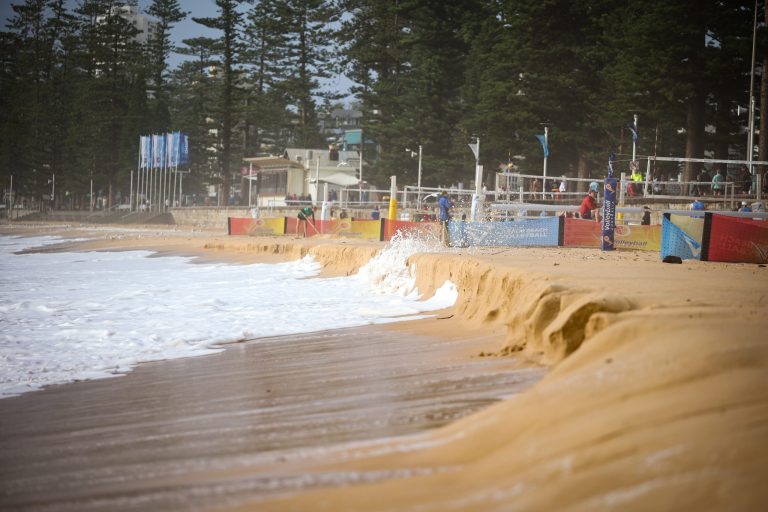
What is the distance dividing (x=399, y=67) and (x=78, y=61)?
44.6 m

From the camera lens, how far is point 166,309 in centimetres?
1246

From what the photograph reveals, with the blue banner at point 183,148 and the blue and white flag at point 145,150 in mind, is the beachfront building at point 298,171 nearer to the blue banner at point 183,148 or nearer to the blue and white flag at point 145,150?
the blue banner at point 183,148

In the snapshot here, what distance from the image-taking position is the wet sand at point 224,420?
13.2 feet

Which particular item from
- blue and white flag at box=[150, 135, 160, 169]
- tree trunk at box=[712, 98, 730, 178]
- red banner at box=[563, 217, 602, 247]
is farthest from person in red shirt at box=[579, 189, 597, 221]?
blue and white flag at box=[150, 135, 160, 169]

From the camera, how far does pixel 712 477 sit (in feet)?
10.4

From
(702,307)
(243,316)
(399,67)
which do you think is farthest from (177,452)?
(399,67)

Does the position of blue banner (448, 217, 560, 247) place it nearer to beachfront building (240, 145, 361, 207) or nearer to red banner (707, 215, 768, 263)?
red banner (707, 215, 768, 263)

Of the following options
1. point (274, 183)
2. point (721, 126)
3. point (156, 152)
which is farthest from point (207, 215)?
point (721, 126)

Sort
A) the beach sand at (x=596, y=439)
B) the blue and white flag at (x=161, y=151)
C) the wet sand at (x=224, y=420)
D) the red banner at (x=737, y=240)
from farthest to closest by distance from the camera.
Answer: the blue and white flag at (x=161, y=151) → the red banner at (x=737, y=240) → the wet sand at (x=224, y=420) → the beach sand at (x=596, y=439)

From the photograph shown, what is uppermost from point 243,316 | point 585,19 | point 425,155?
point 585,19

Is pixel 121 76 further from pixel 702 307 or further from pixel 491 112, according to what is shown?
pixel 702 307

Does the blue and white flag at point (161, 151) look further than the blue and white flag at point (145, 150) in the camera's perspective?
No

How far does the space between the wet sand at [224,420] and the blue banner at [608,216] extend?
11.0 meters

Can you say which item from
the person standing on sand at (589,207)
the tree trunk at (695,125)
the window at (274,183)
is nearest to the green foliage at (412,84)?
the tree trunk at (695,125)
